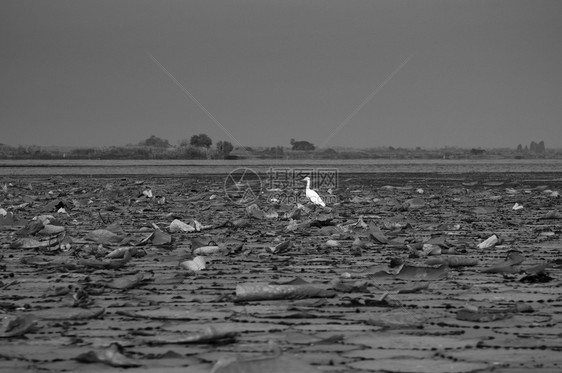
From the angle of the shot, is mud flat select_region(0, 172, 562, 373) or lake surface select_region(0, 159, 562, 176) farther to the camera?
lake surface select_region(0, 159, 562, 176)

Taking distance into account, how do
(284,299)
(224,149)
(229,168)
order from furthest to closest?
(224,149)
(229,168)
(284,299)

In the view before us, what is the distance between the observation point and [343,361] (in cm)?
383

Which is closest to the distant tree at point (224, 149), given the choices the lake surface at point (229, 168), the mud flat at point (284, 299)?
the lake surface at point (229, 168)

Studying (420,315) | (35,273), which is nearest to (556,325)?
(420,315)

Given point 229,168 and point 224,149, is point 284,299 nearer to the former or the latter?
point 229,168

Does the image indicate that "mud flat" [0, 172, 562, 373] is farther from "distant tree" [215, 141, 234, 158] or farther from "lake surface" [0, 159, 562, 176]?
"distant tree" [215, 141, 234, 158]

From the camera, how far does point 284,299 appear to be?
5418 millimetres

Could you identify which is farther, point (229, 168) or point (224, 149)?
point (224, 149)

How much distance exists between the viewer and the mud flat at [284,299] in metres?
3.91

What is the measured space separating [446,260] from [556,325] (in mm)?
2555

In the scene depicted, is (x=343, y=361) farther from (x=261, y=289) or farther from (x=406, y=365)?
(x=261, y=289)

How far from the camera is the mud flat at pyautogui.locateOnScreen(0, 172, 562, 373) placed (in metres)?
3.91

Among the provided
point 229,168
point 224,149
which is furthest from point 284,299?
point 224,149

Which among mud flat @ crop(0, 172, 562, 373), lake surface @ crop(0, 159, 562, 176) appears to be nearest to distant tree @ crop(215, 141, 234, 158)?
lake surface @ crop(0, 159, 562, 176)
